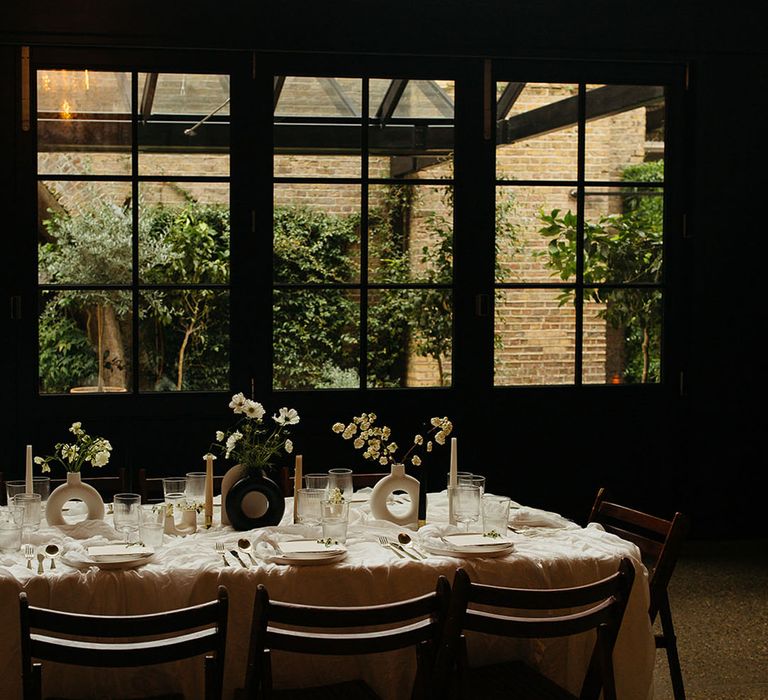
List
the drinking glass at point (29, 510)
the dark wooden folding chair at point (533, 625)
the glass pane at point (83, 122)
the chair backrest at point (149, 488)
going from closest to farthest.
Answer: the dark wooden folding chair at point (533, 625) → the drinking glass at point (29, 510) → the chair backrest at point (149, 488) → the glass pane at point (83, 122)

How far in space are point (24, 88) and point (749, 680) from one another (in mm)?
4509

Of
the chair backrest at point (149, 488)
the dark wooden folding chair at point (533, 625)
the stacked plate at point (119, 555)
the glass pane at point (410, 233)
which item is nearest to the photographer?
the dark wooden folding chair at point (533, 625)

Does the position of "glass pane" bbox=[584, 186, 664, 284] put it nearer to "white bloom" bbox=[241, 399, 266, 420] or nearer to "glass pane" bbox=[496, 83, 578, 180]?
"glass pane" bbox=[496, 83, 578, 180]

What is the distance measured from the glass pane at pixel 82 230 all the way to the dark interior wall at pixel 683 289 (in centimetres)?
76

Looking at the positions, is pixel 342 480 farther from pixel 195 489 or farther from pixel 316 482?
pixel 195 489

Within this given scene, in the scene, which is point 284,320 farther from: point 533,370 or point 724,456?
point 724,456

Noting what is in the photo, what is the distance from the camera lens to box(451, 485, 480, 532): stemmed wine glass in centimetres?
370

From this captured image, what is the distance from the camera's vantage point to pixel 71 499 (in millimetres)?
3686

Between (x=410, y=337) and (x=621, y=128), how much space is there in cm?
175

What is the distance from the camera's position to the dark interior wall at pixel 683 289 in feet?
19.2

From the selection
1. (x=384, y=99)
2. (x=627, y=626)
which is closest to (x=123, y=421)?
(x=384, y=99)

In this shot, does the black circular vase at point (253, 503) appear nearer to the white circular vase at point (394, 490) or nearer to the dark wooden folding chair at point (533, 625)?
the white circular vase at point (394, 490)

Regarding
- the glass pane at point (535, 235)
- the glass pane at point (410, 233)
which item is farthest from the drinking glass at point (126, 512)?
the glass pane at point (535, 235)

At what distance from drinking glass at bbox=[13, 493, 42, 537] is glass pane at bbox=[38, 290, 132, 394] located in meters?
2.33
